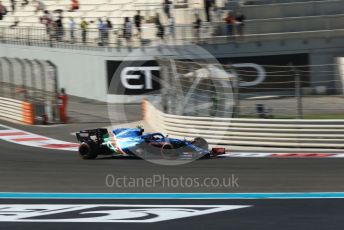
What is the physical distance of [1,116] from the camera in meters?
25.5

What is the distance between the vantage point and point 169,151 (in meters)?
14.8

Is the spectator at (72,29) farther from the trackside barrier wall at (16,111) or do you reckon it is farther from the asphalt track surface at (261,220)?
the asphalt track surface at (261,220)

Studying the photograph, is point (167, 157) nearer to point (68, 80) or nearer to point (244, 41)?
point (244, 41)

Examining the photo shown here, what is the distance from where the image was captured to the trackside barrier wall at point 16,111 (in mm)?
23938

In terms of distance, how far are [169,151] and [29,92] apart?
37.0 ft

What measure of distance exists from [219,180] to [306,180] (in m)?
1.55

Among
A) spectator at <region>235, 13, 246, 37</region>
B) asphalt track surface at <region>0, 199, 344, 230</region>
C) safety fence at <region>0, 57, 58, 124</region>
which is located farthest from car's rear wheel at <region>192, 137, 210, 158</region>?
spectator at <region>235, 13, 246, 37</region>

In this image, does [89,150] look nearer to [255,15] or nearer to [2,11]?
[255,15]

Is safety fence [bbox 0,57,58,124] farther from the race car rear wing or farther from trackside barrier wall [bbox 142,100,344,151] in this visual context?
the race car rear wing

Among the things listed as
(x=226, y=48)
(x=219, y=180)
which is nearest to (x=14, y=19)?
(x=226, y=48)

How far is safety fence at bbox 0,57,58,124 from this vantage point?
2400 cm

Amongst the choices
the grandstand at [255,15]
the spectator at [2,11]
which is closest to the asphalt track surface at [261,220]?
the grandstand at [255,15]

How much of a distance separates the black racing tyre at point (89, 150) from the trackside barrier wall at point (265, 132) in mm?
3148

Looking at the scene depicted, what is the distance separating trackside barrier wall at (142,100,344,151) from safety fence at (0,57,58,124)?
22.4 feet
